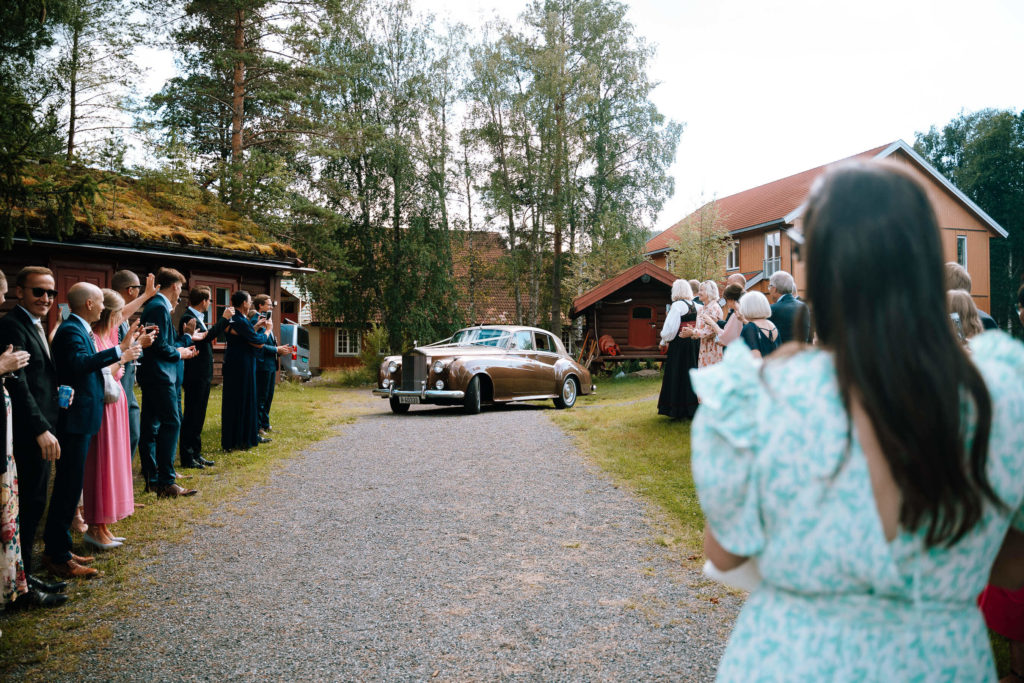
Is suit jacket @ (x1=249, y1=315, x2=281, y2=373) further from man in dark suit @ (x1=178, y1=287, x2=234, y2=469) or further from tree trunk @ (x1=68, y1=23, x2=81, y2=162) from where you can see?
tree trunk @ (x1=68, y1=23, x2=81, y2=162)

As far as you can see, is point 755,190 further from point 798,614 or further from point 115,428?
point 798,614

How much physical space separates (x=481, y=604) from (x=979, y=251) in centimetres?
3512

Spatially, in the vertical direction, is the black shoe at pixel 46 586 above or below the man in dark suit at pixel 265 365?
below

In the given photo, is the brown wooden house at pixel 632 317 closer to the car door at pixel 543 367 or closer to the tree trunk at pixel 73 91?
the car door at pixel 543 367

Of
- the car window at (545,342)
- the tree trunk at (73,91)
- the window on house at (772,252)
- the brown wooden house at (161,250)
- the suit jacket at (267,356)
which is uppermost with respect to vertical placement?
the tree trunk at (73,91)

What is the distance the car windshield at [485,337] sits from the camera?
628 inches

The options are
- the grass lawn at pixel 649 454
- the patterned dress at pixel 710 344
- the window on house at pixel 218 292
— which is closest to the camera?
the grass lawn at pixel 649 454

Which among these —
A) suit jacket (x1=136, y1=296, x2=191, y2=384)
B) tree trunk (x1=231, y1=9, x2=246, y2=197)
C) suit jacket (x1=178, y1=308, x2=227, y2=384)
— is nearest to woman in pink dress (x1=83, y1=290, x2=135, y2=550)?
suit jacket (x1=136, y1=296, x2=191, y2=384)

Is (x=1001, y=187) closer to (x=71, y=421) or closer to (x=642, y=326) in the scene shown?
(x=642, y=326)

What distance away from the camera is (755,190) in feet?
132

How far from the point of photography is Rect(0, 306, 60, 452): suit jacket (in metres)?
4.56

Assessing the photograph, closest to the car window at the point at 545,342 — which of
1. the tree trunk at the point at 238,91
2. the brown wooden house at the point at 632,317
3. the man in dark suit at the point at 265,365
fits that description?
the man in dark suit at the point at 265,365

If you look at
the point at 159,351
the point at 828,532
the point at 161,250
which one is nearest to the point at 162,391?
the point at 159,351

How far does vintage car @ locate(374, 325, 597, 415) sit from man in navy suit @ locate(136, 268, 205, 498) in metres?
7.06
